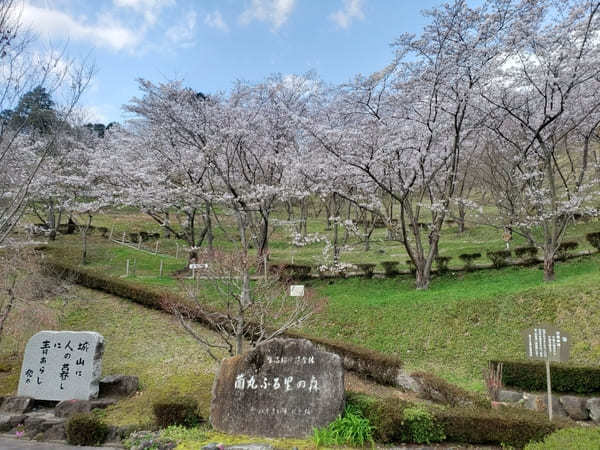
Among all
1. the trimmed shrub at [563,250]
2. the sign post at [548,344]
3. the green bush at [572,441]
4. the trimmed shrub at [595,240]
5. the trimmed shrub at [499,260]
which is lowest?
the green bush at [572,441]

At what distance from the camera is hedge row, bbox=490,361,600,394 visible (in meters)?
9.21

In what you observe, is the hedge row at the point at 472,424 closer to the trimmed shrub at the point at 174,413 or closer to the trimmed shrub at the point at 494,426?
the trimmed shrub at the point at 494,426

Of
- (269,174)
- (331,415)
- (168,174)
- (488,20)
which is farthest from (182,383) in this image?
(488,20)

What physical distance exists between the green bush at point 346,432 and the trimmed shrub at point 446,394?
2.41 m

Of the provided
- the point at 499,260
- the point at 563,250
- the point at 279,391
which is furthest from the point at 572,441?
the point at 563,250

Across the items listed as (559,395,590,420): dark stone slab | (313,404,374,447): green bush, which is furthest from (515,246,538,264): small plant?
(313,404,374,447): green bush

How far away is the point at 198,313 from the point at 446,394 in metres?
9.01

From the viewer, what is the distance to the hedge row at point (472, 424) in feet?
21.3

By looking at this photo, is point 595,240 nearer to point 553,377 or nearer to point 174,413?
point 553,377

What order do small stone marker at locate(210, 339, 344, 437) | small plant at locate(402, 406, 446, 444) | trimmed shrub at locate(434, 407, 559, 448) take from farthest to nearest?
1. small stone marker at locate(210, 339, 344, 437)
2. small plant at locate(402, 406, 446, 444)
3. trimmed shrub at locate(434, 407, 559, 448)

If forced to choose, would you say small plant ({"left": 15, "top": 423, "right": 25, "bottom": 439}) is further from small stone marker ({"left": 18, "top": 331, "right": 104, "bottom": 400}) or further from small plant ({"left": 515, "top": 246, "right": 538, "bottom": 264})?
small plant ({"left": 515, "top": 246, "right": 538, "bottom": 264})

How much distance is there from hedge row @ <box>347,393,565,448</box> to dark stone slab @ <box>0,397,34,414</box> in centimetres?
780

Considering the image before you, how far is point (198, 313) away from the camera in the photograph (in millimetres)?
14938

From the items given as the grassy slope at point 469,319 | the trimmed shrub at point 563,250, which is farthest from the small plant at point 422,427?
the trimmed shrub at point 563,250
